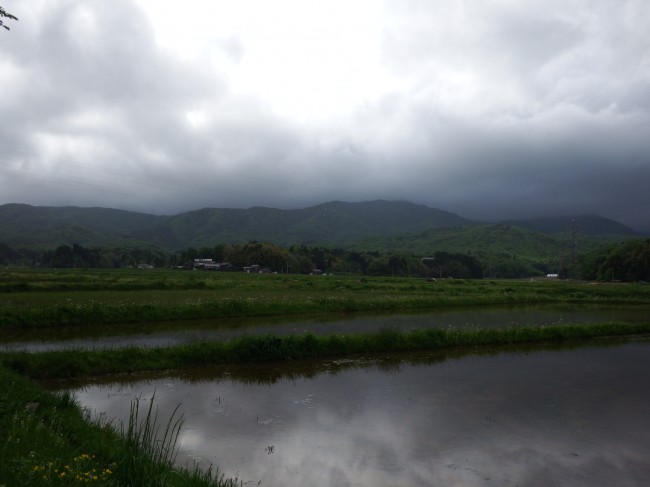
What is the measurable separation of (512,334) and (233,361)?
49.6 ft

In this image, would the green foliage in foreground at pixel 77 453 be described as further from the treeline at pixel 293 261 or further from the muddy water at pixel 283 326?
the treeline at pixel 293 261

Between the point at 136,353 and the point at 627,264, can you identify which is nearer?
the point at 136,353

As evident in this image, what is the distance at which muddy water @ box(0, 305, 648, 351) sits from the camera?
21.0 meters

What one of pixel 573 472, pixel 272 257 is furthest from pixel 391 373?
pixel 272 257

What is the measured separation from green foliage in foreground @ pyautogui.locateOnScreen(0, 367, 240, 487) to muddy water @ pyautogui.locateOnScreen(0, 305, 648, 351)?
409 inches

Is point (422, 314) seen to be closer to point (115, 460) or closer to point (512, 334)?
point (512, 334)

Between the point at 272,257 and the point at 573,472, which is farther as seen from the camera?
the point at 272,257

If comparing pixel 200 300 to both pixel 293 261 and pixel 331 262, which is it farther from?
pixel 331 262

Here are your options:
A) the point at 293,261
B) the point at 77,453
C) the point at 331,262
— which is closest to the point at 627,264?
the point at 331,262

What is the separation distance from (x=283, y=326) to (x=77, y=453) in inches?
761

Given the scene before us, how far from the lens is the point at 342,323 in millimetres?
27828

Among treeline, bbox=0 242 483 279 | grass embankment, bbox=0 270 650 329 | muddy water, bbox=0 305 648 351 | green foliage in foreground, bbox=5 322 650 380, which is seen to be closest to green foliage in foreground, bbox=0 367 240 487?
green foliage in foreground, bbox=5 322 650 380

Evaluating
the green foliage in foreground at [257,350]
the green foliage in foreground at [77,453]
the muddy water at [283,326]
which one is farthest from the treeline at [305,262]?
the green foliage in foreground at [77,453]

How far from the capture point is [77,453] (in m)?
7.05
